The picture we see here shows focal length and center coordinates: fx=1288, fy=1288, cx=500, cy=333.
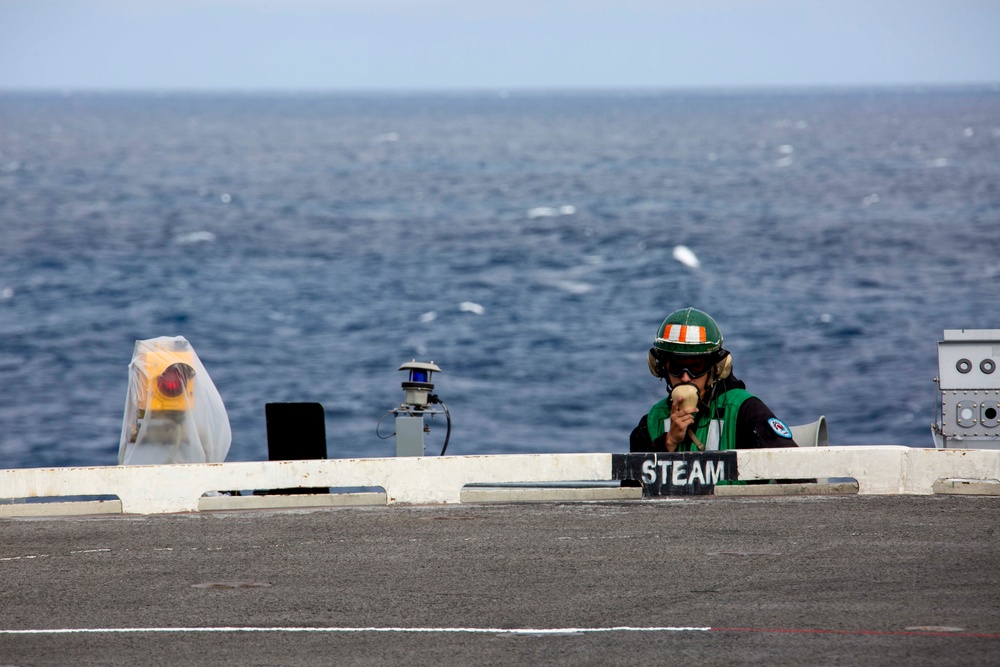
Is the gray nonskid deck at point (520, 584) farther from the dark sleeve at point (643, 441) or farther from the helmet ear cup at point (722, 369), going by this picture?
the helmet ear cup at point (722, 369)

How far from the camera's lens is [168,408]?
354 inches

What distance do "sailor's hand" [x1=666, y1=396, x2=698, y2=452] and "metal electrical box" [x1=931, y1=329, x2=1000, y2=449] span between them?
2135mm

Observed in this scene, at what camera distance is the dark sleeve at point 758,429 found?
8.51 metres

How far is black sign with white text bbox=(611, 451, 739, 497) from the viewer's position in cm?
864

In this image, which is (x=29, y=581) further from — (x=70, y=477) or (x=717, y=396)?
(x=717, y=396)

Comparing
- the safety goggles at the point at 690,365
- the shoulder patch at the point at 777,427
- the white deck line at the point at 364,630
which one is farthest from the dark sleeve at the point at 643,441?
the white deck line at the point at 364,630

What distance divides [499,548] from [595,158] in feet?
452

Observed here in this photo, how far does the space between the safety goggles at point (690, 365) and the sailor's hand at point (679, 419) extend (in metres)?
0.27

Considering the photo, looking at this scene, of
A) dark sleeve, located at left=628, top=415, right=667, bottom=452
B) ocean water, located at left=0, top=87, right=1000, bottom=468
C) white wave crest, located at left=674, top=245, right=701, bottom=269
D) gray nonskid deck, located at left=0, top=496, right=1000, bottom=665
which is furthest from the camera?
white wave crest, located at left=674, top=245, right=701, bottom=269

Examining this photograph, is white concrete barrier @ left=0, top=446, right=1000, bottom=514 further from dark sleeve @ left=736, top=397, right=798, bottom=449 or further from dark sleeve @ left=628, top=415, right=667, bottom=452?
dark sleeve @ left=628, top=415, right=667, bottom=452

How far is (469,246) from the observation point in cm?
7806

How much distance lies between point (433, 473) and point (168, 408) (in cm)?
193

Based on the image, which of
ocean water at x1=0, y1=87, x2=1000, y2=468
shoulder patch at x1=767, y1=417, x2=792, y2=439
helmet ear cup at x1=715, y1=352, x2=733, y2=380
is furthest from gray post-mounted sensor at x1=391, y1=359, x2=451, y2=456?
ocean water at x1=0, y1=87, x2=1000, y2=468

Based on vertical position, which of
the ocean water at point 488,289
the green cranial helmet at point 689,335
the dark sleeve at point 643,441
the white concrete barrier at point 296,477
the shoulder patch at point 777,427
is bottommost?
the white concrete barrier at point 296,477
